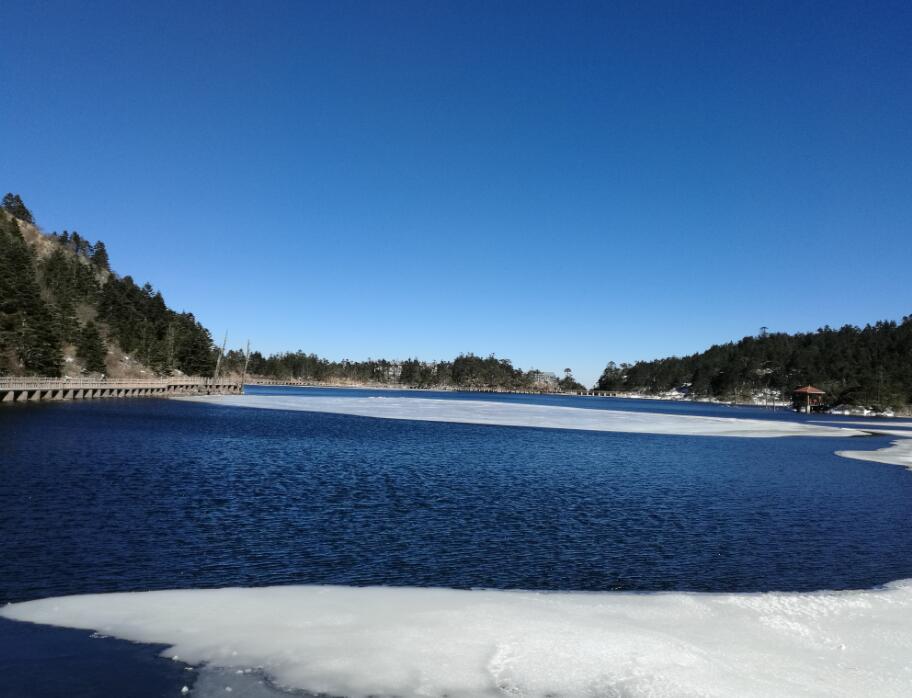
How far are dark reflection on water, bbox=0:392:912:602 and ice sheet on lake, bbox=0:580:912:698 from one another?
4.15ft

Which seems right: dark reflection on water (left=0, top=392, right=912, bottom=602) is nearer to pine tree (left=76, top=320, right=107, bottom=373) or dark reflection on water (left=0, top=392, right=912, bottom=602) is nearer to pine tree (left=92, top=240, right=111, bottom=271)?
pine tree (left=76, top=320, right=107, bottom=373)

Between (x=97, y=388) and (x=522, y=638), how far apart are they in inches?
3444

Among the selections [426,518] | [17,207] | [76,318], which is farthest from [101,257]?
[426,518]

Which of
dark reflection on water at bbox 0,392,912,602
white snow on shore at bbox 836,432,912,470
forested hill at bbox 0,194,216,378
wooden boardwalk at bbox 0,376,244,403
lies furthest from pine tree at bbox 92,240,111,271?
white snow on shore at bbox 836,432,912,470

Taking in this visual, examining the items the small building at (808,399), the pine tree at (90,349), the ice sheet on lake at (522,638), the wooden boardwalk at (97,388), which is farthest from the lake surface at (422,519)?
the small building at (808,399)

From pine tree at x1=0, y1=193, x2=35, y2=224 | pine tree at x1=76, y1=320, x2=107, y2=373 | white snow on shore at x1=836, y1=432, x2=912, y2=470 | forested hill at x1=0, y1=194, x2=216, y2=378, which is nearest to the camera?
white snow on shore at x1=836, y1=432, x2=912, y2=470

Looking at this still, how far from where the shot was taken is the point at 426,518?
61.4 feet

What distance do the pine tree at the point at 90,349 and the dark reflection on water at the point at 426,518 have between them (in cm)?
6236

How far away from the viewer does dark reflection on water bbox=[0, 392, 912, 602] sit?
1355 centimetres

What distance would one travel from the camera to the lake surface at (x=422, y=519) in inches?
528

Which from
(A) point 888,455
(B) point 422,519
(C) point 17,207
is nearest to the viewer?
(B) point 422,519

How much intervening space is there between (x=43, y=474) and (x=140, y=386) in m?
77.3

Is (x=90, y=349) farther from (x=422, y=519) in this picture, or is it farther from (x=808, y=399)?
(x=808, y=399)

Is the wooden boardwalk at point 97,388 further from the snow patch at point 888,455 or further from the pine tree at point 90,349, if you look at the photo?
the snow patch at point 888,455
